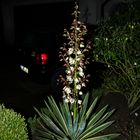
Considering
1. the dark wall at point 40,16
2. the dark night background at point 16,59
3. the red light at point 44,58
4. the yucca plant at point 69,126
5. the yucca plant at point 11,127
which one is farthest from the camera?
the dark wall at point 40,16

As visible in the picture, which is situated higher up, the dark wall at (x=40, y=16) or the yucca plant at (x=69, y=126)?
the dark wall at (x=40, y=16)

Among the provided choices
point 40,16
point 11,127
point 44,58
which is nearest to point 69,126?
point 11,127

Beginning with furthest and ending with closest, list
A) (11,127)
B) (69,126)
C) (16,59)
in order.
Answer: (16,59), (69,126), (11,127)

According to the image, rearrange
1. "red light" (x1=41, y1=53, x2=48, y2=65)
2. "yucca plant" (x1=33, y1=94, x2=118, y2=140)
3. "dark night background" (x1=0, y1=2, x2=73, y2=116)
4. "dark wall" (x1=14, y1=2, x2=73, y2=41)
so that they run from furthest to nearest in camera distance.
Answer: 1. "dark wall" (x1=14, y1=2, x2=73, y2=41)
2. "red light" (x1=41, y1=53, x2=48, y2=65)
3. "dark night background" (x1=0, y1=2, x2=73, y2=116)
4. "yucca plant" (x1=33, y1=94, x2=118, y2=140)

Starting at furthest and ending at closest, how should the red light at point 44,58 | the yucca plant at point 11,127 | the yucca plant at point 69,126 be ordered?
the red light at point 44,58 → the yucca plant at point 69,126 → the yucca plant at point 11,127

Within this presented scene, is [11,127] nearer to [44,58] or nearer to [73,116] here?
[73,116]

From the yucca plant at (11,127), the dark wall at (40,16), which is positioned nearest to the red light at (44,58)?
the yucca plant at (11,127)

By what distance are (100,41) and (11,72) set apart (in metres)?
6.33

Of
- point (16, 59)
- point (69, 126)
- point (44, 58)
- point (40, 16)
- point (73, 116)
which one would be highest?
point (40, 16)

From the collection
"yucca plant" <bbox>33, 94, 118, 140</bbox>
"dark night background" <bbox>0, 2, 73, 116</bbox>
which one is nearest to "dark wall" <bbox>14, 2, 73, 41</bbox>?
"dark night background" <bbox>0, 2, 73, 116</bbox>

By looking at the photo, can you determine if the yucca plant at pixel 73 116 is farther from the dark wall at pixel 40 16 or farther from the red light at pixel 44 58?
the dark wall at pixel 40 16

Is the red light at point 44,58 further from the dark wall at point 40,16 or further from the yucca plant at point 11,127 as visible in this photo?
the dark wall at point 40,16

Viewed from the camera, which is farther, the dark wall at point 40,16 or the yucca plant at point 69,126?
the dark wall at point 40,16

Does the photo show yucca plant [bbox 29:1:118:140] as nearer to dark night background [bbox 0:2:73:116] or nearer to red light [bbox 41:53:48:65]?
dark night background [bbox 0:2:73:116]
